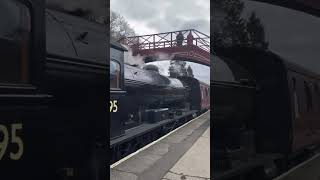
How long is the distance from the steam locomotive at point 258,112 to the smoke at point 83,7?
40 centimetres

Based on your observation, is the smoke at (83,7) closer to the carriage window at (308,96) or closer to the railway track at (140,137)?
the carriage window at (308,96)

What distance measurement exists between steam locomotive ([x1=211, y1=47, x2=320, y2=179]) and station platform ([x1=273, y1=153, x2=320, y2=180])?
0.04 metres

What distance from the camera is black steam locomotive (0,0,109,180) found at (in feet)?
3.06

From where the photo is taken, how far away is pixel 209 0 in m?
1.47

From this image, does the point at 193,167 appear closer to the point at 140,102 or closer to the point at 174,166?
the point at 174,166

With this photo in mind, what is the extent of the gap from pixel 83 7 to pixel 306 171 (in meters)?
1.22

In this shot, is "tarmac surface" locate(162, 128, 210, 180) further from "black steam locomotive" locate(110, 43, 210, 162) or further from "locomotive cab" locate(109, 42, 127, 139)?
"locomotive cab" locate(109, 42, 127, 139)

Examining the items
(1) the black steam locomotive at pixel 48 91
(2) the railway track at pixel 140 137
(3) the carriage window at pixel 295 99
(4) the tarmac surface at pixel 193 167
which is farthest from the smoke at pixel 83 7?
(2) the railway track at pixel 140 137

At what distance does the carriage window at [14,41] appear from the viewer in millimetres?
925

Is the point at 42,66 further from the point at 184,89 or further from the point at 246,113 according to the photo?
the point at 184,89

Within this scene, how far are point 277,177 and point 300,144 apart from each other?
0.54 feet

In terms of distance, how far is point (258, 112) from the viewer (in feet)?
5.00

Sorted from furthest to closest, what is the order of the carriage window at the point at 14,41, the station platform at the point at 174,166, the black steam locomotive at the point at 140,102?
the black steam locomotive at the point at 140,102, the station platform at the point at 174,166, the carriage window at the point at 14,41

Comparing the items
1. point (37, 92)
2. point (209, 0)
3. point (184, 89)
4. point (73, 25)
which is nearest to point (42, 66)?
point (37, 92)
